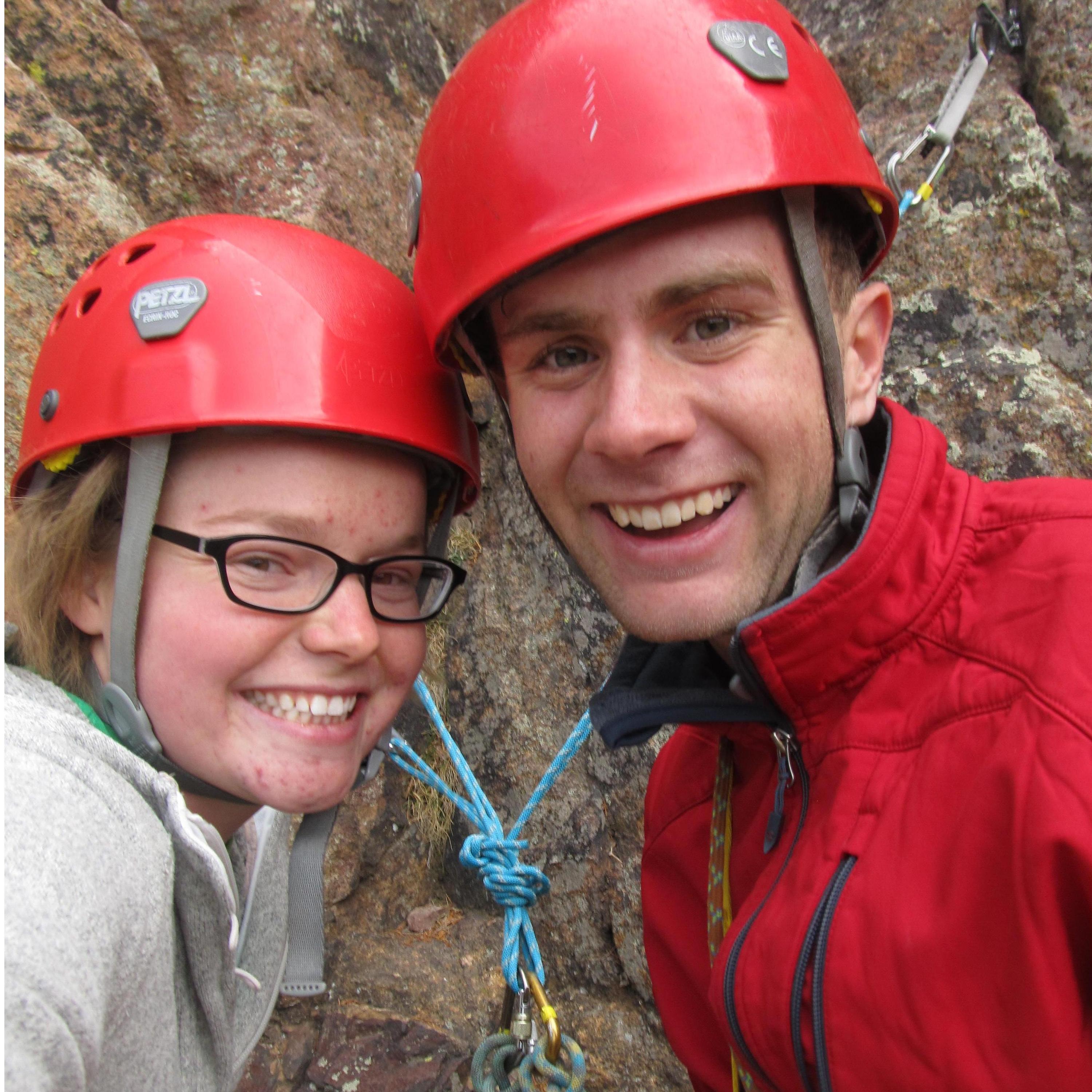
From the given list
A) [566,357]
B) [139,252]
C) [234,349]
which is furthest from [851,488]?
[139,252]

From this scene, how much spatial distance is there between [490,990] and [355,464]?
2.58 meters

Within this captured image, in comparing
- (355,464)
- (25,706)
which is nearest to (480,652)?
(355,464)

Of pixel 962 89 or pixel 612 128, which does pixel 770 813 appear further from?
pixel 962 89

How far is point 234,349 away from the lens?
1.67 m

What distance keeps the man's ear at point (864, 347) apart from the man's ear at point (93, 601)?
1.68 metres

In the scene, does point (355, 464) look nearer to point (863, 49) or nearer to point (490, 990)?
point (490, 990)

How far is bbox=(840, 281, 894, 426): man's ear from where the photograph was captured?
5.66ft

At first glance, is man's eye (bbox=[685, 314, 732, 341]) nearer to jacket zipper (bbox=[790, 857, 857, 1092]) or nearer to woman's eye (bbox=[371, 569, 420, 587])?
woman's eye (bbox=[371, 569, 420, 587])

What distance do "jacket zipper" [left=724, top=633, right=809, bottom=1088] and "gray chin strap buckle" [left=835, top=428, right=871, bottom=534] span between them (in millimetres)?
386

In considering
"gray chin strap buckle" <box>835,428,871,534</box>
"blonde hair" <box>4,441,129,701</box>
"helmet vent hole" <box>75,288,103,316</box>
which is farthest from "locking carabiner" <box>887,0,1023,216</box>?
"blonde hair" <box>4,441,129,701</box>

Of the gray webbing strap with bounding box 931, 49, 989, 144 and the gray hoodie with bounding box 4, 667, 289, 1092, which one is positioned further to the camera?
the gray webbing strap with bounding box 931, 49, 989, 144

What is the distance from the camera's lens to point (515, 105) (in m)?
1.55

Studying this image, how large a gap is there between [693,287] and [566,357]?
0.30m

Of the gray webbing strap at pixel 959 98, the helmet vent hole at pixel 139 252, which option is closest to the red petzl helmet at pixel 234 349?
the helmet vent hole at pixel 139 252
